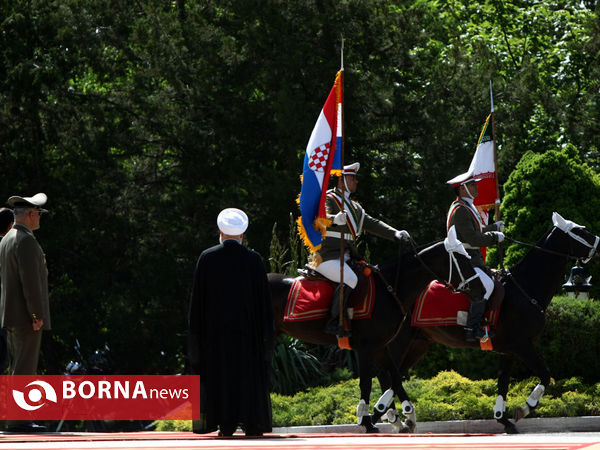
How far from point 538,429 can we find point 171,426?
4862 millimetres

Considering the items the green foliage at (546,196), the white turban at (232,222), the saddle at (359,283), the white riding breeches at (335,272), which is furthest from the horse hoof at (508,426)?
the green foliage at (546,196)

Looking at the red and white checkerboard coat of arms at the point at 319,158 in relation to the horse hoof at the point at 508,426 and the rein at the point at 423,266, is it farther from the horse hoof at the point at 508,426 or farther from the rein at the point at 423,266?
the horse hoof at the point at 508,426

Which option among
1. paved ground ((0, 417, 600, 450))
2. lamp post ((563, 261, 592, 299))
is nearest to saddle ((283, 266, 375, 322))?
paved ground ((0, 417, 600, 450))

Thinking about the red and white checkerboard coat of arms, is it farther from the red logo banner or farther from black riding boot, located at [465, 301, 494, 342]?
the red logo banner

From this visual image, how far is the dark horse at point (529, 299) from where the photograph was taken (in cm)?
1472

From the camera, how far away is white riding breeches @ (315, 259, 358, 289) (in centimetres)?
1412

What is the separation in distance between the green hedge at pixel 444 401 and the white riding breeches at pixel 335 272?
7.81 ft

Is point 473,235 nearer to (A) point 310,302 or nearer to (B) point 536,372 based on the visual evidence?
(B) point 536,372

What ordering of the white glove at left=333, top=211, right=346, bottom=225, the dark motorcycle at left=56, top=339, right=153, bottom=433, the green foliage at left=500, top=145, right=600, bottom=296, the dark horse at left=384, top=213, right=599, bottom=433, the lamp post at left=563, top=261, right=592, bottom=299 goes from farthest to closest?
the dark motorcycle at left=56, top=339, right=153, bottom=433 → the green foliage at left=500, top=145, right=600, bottom=296 → the lamp post at left=563, top=261, right=592, bottom=299 → the dark horse at left=384, top=213, right=599, bottom=433 → the white glove at left=333, top=211, right=346, bottom=225

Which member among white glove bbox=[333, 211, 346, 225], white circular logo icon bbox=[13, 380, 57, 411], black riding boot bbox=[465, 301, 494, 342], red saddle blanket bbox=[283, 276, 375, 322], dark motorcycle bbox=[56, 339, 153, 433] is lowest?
dark motorcycle bbox=[56, 339, 153, 433]

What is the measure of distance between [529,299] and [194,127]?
13.7 metres

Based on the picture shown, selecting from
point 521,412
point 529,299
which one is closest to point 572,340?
point 529,299

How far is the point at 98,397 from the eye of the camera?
61.2 ft

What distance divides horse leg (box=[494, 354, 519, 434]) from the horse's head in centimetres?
145
